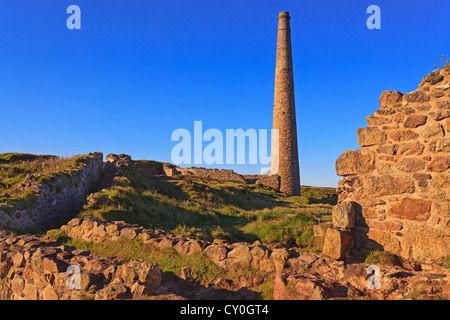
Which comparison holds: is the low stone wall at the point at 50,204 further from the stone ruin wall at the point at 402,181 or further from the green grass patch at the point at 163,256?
the stone ruin wall at the point at 402,181

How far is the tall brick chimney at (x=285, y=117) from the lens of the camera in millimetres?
32750

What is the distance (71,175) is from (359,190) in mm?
11319

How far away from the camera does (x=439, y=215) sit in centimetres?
579

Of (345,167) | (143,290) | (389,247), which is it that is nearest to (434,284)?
(389,247)

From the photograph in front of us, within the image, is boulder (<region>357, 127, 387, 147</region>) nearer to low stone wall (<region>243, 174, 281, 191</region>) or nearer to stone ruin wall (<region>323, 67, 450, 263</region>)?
stone ruin wall (<region>323, 67, 450, 263</region>)

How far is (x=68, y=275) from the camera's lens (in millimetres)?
4859

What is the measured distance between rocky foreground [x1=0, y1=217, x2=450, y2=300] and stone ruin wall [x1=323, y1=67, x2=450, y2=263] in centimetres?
50

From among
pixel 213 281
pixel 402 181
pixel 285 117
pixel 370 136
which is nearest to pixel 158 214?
pixel 213 281

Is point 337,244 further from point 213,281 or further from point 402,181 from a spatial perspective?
point 213,281

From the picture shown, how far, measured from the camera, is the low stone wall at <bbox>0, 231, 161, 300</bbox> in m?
4.41

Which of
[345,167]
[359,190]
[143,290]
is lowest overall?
[143,290]

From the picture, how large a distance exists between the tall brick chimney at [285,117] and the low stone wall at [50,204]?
73.2 ft

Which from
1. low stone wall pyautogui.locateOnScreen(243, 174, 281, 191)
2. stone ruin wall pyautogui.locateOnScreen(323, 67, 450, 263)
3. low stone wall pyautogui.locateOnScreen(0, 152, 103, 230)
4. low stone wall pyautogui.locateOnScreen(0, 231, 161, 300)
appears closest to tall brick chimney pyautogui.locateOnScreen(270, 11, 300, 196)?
low stone wall pyautogui.locateOnScreen(243, 174, 281, 191)
